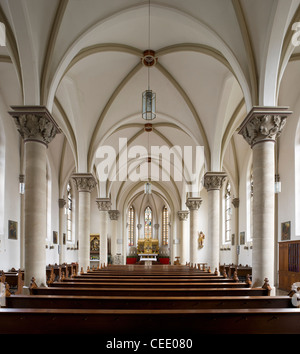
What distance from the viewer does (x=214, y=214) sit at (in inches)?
636

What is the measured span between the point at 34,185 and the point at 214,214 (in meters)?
9.16

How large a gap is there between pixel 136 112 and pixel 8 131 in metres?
6.25

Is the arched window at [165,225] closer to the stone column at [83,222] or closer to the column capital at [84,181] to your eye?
the stone column at [83,222]

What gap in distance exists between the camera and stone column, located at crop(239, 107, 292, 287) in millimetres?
9250

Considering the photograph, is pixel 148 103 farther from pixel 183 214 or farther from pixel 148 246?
pixel 148 246

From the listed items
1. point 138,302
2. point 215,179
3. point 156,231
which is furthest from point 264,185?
point 156,231

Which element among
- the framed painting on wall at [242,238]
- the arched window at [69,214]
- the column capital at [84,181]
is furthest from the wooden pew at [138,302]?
the arched window at [69,214]

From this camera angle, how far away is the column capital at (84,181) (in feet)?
54.4

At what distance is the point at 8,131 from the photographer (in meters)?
16.8

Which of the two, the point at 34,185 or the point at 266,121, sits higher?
the point at 266,121

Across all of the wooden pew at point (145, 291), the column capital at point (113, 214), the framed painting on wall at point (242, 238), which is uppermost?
the column capital at point (113, 214)
